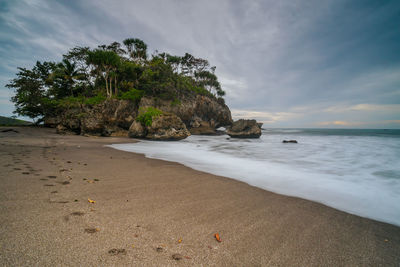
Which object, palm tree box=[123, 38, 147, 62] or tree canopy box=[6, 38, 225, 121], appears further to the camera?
palm tree box=[123, 38, 147, 62]

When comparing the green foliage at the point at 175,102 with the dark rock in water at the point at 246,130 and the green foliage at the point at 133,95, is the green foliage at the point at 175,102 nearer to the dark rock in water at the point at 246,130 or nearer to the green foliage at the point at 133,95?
the green foliage at the point at 133,95

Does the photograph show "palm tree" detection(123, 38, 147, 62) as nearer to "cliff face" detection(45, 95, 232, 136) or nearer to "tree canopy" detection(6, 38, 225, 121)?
"tree canopy" detection(6, 38, 225, 121)

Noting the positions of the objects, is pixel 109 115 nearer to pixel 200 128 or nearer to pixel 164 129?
pixel 164 129

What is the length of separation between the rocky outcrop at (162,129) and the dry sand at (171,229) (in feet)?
37.8

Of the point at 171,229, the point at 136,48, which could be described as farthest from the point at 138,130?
the point at 136,48

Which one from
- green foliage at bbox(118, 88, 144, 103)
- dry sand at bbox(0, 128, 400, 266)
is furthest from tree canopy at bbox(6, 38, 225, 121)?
dry sand at bbox(0, 128, 400, 266)

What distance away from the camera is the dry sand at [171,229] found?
126 cm

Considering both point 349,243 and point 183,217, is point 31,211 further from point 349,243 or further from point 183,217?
point 349,243

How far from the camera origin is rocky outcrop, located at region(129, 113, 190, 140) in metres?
14.3

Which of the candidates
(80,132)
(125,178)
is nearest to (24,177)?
(125,178)

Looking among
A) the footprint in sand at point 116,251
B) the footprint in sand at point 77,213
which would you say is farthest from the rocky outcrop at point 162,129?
the footprint in sand at point 116,251

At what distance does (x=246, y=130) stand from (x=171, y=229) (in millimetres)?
20756

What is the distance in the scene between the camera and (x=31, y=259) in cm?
110

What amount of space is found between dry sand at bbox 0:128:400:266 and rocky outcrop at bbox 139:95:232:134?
1908 cm
